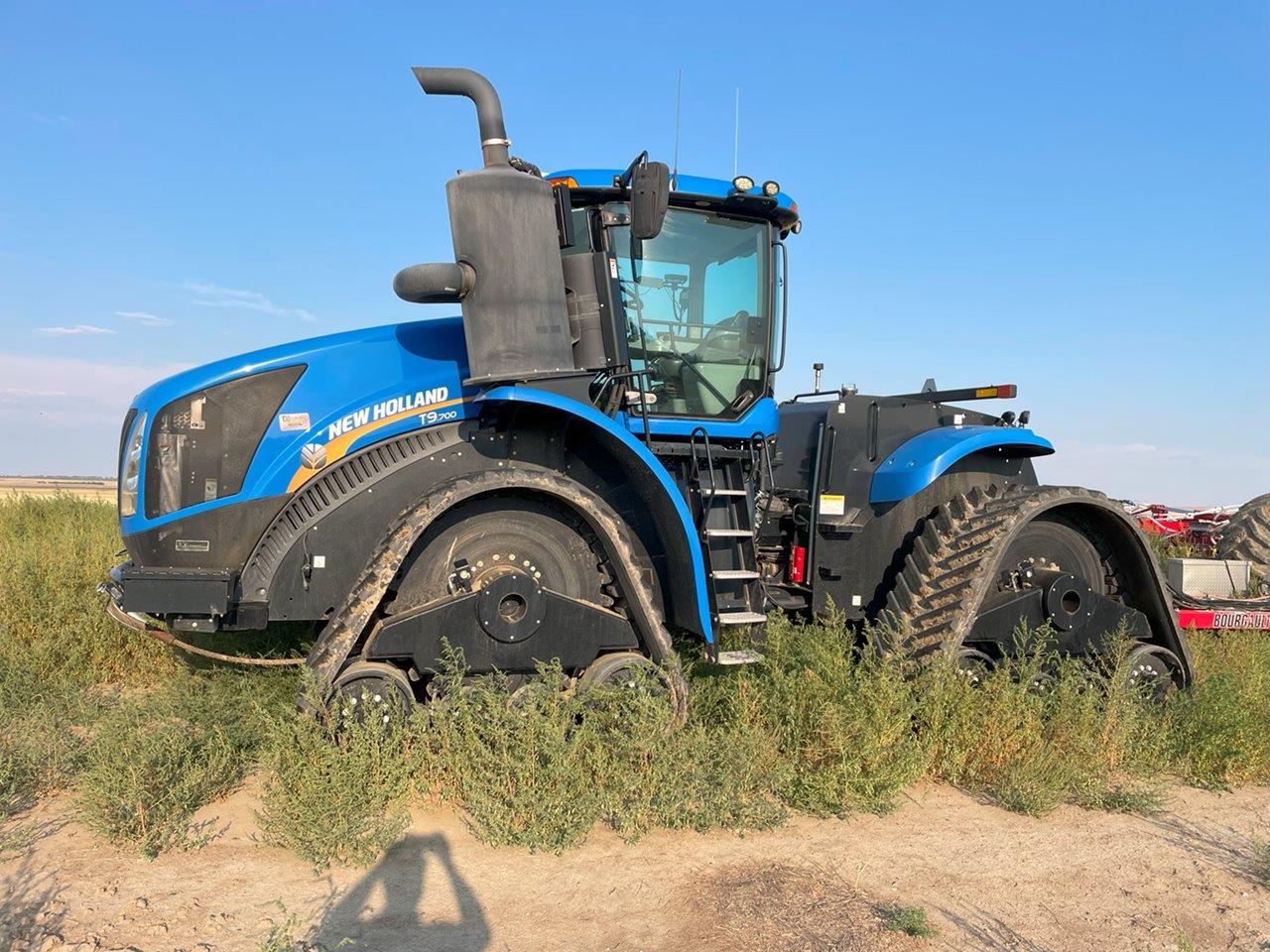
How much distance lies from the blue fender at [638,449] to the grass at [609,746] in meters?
0.62

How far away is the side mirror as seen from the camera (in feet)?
14.7

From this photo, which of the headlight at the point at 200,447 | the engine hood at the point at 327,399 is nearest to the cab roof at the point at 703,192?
the engine hood at the point at 327,399

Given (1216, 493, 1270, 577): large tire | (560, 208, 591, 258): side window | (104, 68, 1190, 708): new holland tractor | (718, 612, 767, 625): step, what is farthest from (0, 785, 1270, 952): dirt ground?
(1216, 493, 1270, 577): large tire

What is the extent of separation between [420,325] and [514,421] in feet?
2.57

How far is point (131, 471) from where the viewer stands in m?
4.60

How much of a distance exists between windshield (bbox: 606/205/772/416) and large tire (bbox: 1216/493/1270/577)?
22.3 feet

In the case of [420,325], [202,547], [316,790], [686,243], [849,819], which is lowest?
[849,819]

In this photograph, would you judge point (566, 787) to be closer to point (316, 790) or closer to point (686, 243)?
point (316, 790)

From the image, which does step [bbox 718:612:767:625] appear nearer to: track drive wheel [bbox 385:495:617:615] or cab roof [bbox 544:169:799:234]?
track drive wheel [bbox 385:495:617:615]

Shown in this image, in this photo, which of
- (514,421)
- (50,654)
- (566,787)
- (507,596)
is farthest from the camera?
(50,654)

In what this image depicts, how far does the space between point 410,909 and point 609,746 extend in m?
1.20

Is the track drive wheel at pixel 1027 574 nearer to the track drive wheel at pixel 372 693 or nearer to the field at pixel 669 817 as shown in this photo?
the field at pixel 669 817

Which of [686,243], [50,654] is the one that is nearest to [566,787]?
[686,243]

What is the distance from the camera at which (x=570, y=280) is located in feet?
16.5
